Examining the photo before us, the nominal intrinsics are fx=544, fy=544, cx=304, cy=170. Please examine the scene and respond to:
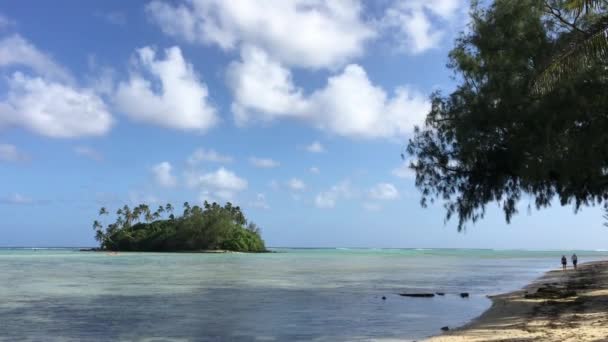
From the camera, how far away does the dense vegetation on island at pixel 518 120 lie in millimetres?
16297

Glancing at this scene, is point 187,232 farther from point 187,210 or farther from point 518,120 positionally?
point 518,120

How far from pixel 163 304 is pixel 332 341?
39.1 ft

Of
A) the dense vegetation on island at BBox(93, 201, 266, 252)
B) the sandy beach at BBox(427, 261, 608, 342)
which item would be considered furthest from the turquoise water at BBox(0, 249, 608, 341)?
the dense vegetation on island at BBox(93, 201, 266, 252)

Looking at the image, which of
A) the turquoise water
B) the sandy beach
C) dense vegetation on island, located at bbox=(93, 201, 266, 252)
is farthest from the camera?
dense vegetation on island, located at bbox=(93, 201, 266, 252)

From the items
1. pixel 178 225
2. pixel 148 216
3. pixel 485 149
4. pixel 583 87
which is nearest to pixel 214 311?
pixel 485 149

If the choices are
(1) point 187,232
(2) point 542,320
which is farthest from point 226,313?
(1) point 187,232

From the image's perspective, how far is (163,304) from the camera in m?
25.0

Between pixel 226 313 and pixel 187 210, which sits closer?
pixel 226 313

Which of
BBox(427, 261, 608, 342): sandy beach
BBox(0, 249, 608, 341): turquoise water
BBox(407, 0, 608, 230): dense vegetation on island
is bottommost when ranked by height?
BBox(0, 249, 608, 341): turquoise water

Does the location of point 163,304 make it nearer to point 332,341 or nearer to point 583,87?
point 332,341

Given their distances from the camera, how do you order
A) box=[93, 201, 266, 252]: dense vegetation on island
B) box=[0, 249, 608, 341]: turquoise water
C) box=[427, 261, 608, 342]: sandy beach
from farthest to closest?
box=[93, 201, 266, 252]: dense vegetation on island < box=[0, 249, 608, 341]: turquoise water < box=[427, 261, 608, 342]: sandy beach

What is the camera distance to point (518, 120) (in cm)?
1805

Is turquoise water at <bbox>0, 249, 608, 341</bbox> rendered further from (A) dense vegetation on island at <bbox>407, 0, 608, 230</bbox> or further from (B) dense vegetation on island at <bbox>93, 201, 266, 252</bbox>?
(B) dense vegetation on island at <bbox>93, 201, 266, 252</bbox>

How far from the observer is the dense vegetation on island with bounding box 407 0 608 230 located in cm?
1630
